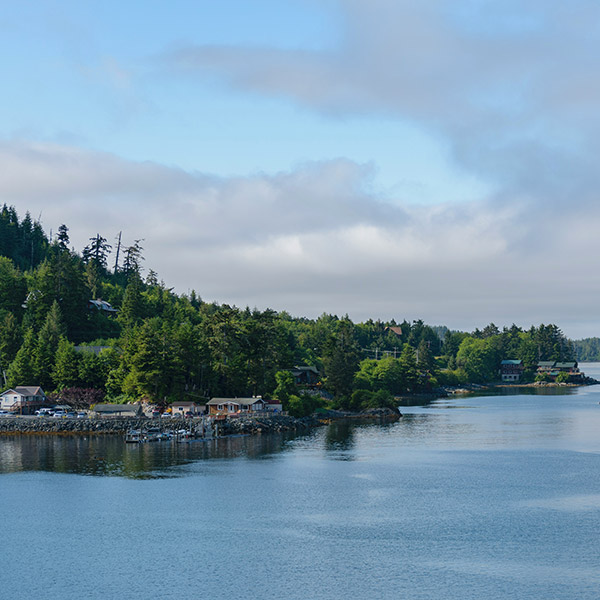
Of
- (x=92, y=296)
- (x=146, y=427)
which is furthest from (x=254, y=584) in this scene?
(x=92, y=296)

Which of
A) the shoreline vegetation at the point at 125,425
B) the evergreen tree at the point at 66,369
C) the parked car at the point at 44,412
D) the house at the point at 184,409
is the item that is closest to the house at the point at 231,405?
the shoreline vegetation at the point at 125,425

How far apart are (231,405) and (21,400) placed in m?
37.6

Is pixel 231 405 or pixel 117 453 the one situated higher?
pixel 231 405

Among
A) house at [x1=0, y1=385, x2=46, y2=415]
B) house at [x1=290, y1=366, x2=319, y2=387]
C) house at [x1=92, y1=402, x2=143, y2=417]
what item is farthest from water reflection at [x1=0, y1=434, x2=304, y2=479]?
house at [x1=290, y1=366, x2=319, y2=387]

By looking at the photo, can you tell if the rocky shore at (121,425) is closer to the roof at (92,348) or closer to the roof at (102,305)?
the roof at (92,348)

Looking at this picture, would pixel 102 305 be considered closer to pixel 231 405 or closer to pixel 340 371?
pixel 340 371

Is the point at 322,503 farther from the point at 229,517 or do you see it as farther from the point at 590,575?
the point at 590,575

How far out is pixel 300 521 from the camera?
64.6 meters

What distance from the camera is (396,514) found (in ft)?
218

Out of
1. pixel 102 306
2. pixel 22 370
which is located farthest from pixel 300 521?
pixel 102 306

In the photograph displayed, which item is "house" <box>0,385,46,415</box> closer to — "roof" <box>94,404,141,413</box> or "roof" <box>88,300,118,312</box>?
"roof" <box>94,404,141,413</box>

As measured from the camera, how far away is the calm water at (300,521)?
5034 centimetres

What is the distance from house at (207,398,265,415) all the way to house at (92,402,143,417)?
39.1 ft

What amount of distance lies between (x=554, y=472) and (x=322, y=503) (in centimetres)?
3062
